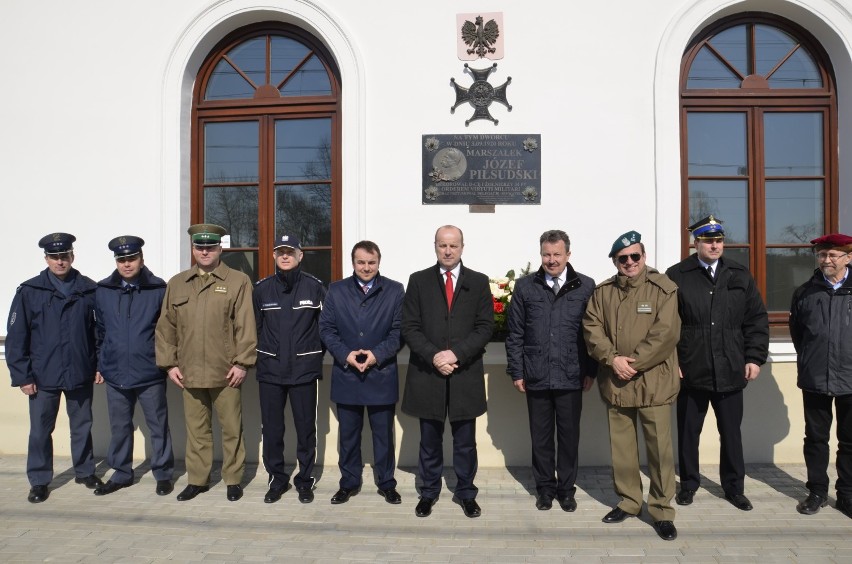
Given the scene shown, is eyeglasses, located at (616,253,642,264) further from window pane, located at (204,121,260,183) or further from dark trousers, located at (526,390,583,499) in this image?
window pane, located at (204,121,260,183)

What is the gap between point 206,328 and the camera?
3.83 meters

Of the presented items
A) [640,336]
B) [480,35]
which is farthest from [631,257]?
[480,35]

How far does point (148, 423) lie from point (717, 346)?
3816mm

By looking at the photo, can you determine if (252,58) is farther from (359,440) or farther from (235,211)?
(359,440)

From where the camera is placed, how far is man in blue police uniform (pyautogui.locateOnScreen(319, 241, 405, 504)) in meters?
3.73

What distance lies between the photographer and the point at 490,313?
3680mm

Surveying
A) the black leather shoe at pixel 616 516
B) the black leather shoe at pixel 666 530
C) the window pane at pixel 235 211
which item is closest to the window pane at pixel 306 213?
the window pane at pixel 235 211

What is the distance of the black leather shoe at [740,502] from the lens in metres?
3.65

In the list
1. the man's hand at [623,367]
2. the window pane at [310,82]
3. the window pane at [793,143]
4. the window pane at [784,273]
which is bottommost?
the man's hand at [623,367]

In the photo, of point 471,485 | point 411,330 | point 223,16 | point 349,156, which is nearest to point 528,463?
point 471,485

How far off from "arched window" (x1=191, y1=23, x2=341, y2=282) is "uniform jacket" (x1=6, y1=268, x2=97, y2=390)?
4.48ft

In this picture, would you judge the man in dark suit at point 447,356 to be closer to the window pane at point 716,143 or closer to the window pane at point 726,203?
the window pane at point 726,203

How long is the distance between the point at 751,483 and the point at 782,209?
7.64 ft

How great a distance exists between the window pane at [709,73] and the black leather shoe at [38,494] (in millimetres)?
5826
